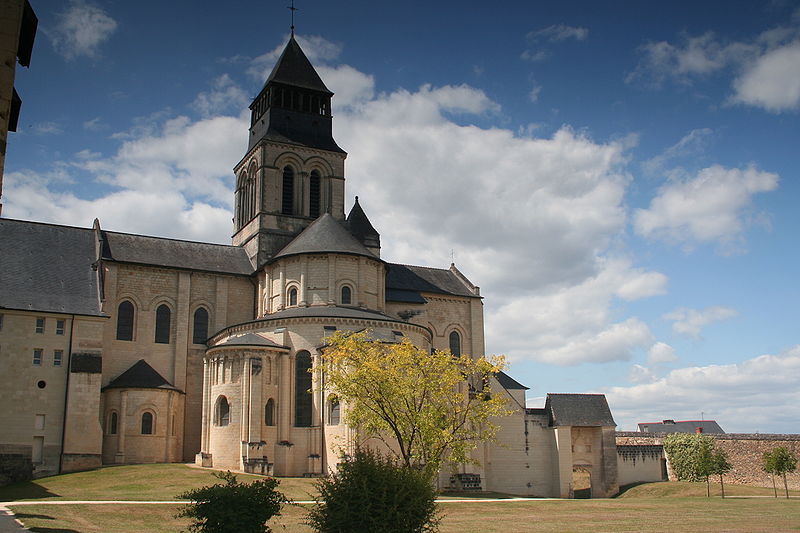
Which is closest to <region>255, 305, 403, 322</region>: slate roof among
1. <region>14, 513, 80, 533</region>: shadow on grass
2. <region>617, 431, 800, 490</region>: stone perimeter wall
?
<region>14, 513, 80, 533</region>: shadow on grass

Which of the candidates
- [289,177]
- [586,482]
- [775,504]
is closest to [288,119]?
[289,177]

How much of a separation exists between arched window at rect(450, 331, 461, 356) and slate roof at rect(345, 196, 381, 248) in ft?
28.3

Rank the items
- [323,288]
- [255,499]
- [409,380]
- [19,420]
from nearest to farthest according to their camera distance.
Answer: [255,499], [409,380], [19,420], [323,288]

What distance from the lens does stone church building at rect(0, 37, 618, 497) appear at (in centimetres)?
3934

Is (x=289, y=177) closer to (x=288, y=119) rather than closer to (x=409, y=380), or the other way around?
(x=288, y=119)

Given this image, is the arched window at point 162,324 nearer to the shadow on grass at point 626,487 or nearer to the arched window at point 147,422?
the arched window at point 147,422

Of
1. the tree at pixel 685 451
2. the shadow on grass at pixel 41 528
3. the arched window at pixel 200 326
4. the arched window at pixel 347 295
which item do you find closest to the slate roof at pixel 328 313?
the arched window at pixel 347 295

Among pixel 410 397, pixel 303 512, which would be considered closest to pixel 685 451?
pixel 410 397

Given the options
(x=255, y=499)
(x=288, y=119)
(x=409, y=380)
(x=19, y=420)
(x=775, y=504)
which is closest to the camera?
(x=255, y=499)

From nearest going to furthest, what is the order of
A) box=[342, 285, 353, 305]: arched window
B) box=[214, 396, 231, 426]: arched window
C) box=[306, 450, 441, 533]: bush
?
1. box=[306, 450, 441, 533]: bush
2. box=[214, 396, 231, 426]: arched window
3. box=[342, 285, 353, 305]: arched window

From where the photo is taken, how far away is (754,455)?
174 ft

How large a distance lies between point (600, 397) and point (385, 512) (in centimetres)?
3901

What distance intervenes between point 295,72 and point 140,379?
2705cm

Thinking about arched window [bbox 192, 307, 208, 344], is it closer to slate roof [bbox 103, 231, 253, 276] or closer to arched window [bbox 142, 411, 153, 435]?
slate roof [bbox 103, 231, 253, 276]
